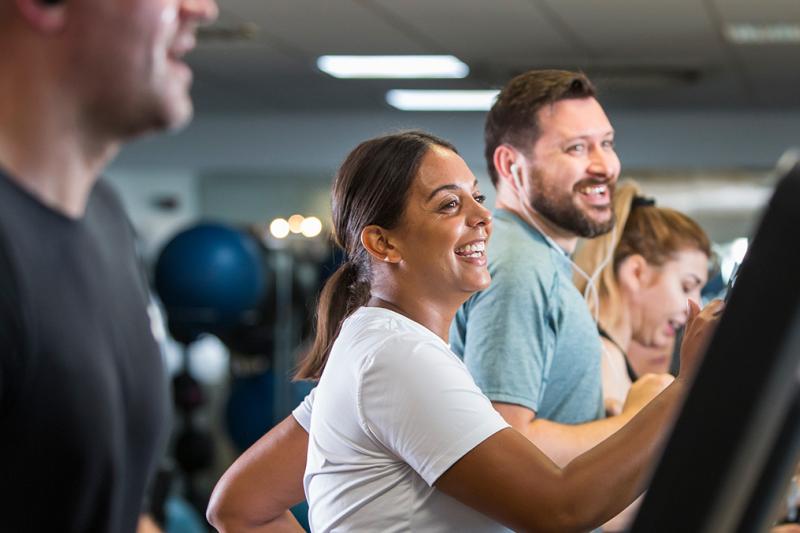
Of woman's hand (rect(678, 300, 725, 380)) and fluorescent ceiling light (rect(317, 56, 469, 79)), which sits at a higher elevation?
fluorescent ceiling light (rect(317, 56, 469, 79))

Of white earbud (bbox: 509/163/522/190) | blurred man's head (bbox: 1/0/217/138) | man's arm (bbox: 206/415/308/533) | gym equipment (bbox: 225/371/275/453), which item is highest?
white earbud (bbox: 509/163/522/190)

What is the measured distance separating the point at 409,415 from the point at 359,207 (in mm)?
404

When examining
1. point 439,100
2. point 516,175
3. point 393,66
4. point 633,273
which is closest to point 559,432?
point 516,175

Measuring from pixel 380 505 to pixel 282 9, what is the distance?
4.10m

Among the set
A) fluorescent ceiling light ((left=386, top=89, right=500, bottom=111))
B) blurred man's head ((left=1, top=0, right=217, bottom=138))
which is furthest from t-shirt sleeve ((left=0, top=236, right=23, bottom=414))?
fluorescent ceiling light ((left=386, top=89, right=500, bottom=111))

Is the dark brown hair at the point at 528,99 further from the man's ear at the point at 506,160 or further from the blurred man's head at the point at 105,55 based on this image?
the blurred man's head at the point at 105,55

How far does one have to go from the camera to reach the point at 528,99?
199 cm

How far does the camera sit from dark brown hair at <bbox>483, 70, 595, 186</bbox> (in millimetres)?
1986

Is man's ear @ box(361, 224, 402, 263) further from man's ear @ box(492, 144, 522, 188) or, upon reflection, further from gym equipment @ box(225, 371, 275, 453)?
gym equipment @ box(225, 371, 275, 453)

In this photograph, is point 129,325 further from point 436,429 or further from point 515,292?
point 515,292

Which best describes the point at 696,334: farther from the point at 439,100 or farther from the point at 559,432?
the point at 439,100

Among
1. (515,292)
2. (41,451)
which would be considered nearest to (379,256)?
(515,292)

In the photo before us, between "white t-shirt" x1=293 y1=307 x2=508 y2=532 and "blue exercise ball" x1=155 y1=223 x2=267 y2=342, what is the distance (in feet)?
16.8

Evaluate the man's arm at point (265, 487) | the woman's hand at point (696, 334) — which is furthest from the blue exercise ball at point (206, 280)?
the woman's hand at point (696, 334)
